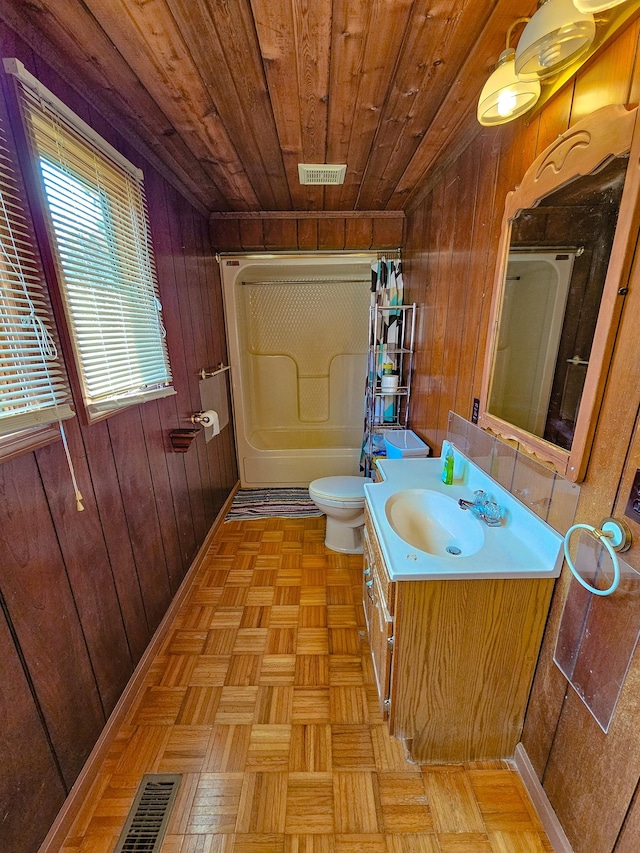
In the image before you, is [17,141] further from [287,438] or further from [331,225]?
[287,438]

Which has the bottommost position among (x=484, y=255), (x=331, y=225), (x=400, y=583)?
(x=400, y=583)

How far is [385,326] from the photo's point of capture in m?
2.48

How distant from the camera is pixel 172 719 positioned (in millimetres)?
1332

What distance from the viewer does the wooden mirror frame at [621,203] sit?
2.39 ft

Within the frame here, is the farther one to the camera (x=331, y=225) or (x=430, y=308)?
(x=331, y=225)

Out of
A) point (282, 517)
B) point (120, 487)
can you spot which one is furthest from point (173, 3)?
point (282, 517)

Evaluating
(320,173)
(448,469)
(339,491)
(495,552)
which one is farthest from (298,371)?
(495,552)

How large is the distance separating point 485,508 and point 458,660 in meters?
0.49

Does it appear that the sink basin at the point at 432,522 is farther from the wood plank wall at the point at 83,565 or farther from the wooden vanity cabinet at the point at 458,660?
the wood plank wall at the point at 83,565

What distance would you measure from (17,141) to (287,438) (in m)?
2.83

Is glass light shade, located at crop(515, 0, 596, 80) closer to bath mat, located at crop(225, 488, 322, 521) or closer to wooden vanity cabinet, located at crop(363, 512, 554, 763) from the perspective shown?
wooden vanity cabinet, located at crop(363, 512, 554, 763)

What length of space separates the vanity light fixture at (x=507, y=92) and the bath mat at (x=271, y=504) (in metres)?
2.47

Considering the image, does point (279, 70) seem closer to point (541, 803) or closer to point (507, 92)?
point (507, 92)

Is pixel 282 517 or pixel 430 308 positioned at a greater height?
pixel 430 308
